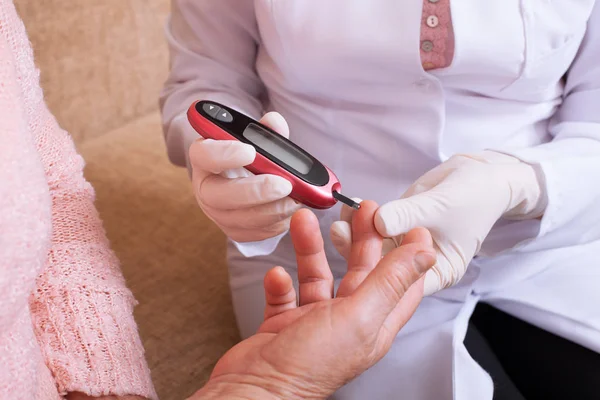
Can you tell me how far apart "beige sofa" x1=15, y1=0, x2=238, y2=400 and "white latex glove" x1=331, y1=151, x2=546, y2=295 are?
8.9 inches

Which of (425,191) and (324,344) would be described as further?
(425,191)

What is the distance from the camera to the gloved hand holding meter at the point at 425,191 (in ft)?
1.64

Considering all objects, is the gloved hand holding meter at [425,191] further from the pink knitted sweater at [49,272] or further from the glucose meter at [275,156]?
the pink knitted sweater at [49,272]

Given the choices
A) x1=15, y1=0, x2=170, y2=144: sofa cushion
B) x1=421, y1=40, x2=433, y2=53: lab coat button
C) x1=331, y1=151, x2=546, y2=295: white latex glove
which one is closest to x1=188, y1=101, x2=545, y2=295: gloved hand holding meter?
x1=331, y1=151, x2=546, y2=295: white latex glove

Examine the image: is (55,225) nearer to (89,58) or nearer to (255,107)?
(255,107)

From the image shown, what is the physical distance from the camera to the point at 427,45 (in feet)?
1.86

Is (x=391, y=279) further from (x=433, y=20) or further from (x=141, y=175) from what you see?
(x=141, y=175)

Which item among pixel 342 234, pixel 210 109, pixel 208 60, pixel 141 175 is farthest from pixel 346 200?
pixel 141 175

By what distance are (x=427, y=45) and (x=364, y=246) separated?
205 mm

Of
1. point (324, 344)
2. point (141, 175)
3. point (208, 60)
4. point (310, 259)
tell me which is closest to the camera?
point (324, 344)

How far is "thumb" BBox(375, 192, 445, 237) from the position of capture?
1.60 ft

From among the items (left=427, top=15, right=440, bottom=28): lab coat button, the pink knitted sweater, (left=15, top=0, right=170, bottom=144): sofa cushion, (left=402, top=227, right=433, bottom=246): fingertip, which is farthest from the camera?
(left=15, top=0, right=170, bottom=144): sofa cushion

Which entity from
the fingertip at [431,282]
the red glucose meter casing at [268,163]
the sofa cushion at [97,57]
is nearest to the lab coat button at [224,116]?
the red glucose meter casing at [268,163]

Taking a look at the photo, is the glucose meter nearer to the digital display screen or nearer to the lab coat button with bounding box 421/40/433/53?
the digital display screen
